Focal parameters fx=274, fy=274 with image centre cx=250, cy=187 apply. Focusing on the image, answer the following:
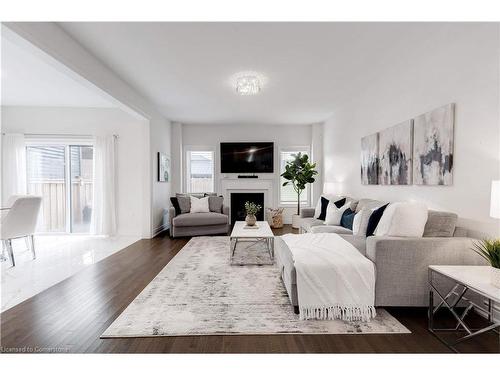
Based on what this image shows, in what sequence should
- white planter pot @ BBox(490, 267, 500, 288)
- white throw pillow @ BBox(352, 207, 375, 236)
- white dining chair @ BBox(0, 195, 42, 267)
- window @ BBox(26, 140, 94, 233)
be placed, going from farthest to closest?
window @ BBox(26, 140, 94, 233)
white dining chair @ BBox(0, 195, 42, 267)
white throw pillow @ BBox(352, 207, 375, 236)
white planter pot @ BBox(490, 267, 500, 288)

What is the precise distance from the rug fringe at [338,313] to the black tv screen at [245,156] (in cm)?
520

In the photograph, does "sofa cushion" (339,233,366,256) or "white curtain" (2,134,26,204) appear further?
"white curtain" (2,134,26,204)

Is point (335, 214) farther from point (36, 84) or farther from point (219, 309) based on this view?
point (36, 84)

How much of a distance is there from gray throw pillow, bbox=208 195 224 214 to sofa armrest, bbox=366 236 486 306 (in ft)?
13.6

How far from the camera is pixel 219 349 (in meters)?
1.80

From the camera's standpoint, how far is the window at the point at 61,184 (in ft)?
19.0

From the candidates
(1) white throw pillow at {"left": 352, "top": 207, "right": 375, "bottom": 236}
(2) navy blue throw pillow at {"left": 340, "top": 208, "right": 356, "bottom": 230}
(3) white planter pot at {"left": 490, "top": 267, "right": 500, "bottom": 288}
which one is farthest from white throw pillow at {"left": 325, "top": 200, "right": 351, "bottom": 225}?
(3) white planter pot at {"left": 490, "top": 267, "right": 500, "bottom": 288}

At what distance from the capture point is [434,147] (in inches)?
111

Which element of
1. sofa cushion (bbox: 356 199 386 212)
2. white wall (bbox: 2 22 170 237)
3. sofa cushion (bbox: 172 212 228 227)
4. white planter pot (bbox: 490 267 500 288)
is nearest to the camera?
white planter pot (bbox: 490 267 500 288)

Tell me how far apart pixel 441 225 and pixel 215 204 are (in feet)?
14.3

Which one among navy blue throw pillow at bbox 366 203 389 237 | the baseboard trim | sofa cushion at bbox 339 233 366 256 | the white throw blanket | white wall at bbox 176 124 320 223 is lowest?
the baseboard trim

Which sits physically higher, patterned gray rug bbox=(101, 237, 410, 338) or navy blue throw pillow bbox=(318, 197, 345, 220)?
navy blue throw pillow bbox=(318, 197, 345, 220)

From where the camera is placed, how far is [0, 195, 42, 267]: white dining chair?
3613mm

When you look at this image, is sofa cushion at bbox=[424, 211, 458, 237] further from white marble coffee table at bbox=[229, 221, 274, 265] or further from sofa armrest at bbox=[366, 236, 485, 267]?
white marble coffee table at bbox=[229, 221, 274, 265]
